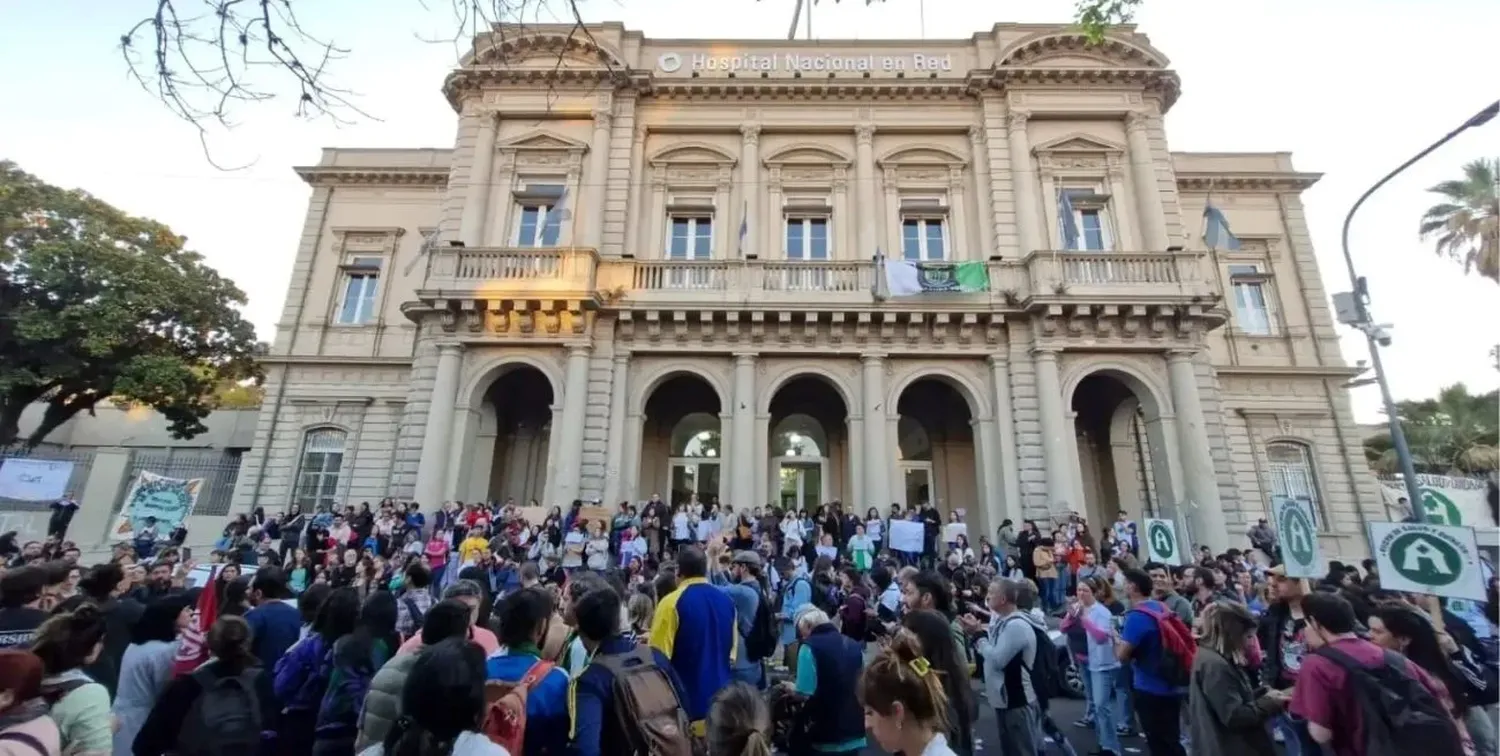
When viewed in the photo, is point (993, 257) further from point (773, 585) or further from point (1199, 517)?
point (773, 585)

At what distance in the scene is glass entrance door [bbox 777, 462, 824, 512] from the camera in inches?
730

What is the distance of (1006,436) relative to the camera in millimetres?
16328

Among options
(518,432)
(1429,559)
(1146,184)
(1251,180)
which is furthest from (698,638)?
(1251,180)

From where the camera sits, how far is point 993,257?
17297 mm

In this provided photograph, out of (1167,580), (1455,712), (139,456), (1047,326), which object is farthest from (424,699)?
(139,456)

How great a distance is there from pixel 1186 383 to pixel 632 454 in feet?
45.5

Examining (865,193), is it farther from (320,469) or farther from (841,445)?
(320,469)

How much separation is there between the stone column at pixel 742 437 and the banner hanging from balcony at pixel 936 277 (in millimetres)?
4232

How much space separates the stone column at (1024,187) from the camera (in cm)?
1756

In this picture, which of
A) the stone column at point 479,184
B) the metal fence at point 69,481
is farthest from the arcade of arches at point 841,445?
the metal fence at point 69,481

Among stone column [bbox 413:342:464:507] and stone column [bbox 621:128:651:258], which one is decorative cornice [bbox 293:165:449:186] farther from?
stone column [bbox 413:342:464:507]

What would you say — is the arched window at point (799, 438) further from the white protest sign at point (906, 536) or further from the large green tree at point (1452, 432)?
the large green tree at point (1452, 432)

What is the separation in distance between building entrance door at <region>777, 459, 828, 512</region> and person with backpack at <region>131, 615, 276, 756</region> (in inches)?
610

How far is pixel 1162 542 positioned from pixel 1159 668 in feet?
20.9
